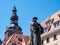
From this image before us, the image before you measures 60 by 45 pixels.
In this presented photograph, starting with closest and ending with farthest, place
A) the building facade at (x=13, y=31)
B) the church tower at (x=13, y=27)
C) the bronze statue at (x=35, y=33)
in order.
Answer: the bronze statue at (x=35, y=33)
the building facade at (x=13, y=31)
the church tower at (x=13, y=27)

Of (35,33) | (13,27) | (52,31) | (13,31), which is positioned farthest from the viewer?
(13,27)

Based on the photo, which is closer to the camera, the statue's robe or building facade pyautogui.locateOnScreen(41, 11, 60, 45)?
the statue's robe

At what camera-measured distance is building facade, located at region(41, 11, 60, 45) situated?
2015 inches

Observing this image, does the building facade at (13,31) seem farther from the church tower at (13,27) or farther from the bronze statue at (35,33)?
the bronze statue at (35,33)

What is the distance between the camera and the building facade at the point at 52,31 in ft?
168

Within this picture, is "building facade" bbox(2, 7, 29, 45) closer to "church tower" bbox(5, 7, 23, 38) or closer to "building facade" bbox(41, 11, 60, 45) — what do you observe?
"church tower" bbox(5, 7, 23, 38)

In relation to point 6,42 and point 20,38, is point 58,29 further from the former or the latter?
point 6,42

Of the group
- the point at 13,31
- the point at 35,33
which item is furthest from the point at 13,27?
the point at 35,33

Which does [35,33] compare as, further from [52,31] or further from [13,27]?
[13,27]

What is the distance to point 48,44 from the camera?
53.6 metres

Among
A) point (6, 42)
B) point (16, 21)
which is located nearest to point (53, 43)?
point (6, 42)

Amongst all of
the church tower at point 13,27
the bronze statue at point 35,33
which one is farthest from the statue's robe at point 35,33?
the church tower at point 13,27

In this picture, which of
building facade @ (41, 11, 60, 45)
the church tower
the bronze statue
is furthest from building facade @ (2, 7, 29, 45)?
the bronze statue

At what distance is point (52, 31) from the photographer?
5216 centimetres
